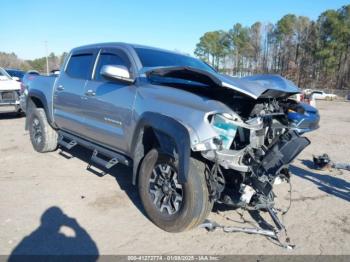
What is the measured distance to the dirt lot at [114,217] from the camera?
341 cm

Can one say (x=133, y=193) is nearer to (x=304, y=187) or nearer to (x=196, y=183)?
(x=196, y=183)

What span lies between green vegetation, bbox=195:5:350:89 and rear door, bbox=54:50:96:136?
5208 cm

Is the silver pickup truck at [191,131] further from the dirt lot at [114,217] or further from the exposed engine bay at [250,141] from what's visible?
the dirt lot at [114,217]

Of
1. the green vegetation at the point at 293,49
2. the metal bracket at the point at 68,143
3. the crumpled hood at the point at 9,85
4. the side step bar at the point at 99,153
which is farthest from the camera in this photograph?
the green vegetation at the point at 293,49

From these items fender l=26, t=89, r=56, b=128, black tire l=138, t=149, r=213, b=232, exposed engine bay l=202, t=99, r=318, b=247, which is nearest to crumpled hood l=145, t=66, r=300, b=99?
exposed engine bay l=202, t=99, r=318, b=247

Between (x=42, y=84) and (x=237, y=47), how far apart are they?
68.1 meters

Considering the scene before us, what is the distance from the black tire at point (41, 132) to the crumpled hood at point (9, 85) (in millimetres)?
4956

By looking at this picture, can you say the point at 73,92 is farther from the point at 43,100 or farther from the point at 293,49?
the point at 293,49

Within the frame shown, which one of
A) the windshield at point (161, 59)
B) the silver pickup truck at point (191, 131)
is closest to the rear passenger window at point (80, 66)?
the silver pickup truck at point (191, 131)

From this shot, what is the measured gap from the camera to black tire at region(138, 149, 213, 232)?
338 centimetres

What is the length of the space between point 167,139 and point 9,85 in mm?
9472

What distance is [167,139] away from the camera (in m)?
3.62

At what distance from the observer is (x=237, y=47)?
7075 centimetres

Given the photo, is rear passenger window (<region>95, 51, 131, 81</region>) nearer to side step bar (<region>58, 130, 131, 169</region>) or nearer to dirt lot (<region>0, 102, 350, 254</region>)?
side step bar (<region>58, 130, 131, 169</region>)
